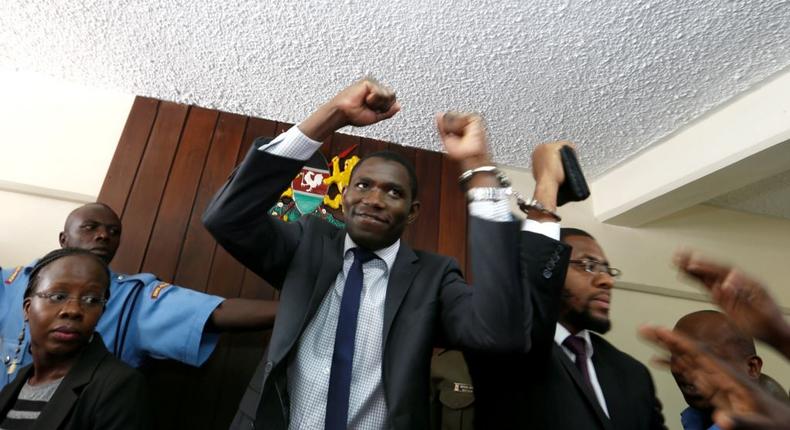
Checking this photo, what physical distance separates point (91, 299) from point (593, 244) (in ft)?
4.80

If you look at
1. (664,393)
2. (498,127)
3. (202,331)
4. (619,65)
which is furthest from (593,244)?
(664,393)

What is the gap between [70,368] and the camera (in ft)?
3.69

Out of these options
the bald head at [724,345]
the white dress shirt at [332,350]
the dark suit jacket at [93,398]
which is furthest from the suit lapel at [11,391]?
the bald head at [724,345]

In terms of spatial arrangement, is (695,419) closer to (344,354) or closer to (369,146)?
(344,354)

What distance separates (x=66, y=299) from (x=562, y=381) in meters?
1.26

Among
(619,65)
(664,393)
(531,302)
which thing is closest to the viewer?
(531,302)

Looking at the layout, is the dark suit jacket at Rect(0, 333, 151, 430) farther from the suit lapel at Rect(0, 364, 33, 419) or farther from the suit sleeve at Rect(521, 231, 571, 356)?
the suit sleeve at Rect(521, 231, 571, 356)

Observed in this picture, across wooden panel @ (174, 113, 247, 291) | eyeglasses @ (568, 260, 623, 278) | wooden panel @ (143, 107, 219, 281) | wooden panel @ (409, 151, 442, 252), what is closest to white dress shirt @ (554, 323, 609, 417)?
eyeglasses @ (568, 260, 623, 278)

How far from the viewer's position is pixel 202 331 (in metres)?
1.42

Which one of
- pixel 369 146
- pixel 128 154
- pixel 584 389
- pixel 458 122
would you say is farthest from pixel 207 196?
pixel 584 389

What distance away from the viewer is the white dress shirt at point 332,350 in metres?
0.86

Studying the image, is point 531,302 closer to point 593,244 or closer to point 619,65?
point 593,244

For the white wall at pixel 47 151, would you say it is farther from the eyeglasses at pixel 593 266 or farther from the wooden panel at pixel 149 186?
the eyeglasses at pixel 593 266

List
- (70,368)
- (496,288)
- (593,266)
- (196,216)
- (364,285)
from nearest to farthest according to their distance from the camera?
(496,288) → (364,285) → (70,368) → (593,266) → (196,216)
